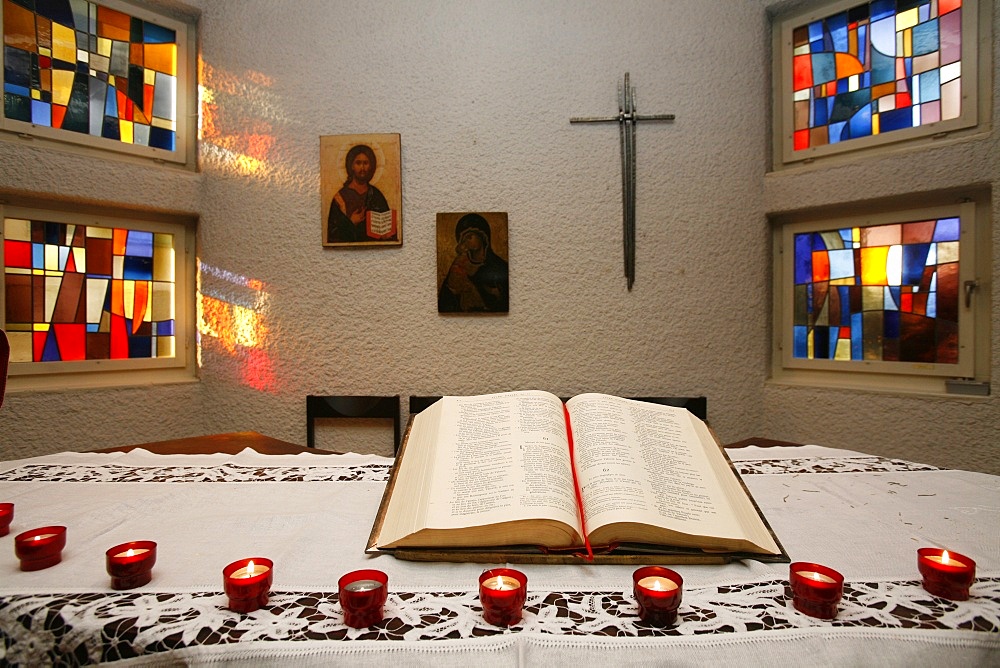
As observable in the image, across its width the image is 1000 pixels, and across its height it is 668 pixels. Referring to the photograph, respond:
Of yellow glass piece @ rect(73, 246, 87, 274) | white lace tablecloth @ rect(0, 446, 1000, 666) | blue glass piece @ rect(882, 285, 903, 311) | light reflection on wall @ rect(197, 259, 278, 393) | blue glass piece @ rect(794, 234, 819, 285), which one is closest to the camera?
white lace tablecloth @ rect(0, 446, 1000, 666)

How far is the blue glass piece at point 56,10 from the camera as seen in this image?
2678 millimetres

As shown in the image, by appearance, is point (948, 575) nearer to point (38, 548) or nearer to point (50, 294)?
point (38, 548)

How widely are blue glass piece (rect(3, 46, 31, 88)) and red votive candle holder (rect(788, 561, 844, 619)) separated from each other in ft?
11.6

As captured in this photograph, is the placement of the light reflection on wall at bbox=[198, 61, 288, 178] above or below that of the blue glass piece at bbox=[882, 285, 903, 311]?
above

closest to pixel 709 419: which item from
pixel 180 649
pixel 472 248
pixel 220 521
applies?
pixel 472 248

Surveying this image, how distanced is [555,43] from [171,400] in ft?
8.92

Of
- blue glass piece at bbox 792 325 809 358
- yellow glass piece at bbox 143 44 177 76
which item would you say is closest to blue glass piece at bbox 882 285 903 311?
blue glass piece at bbox 792 325 809 358

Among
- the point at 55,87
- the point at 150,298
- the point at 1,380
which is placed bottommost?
the point at 1,380

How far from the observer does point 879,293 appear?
270cm

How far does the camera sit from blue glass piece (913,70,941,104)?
253 centimetres

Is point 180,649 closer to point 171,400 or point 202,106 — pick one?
point 171,400

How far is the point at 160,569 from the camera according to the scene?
2.41ft

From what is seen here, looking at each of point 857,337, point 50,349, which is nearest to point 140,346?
point 50,349

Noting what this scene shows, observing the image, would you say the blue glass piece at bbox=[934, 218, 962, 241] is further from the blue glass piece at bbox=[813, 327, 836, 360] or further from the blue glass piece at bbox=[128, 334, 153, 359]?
the blue glass piece at bbox=[128, 334, 153, 359]
